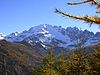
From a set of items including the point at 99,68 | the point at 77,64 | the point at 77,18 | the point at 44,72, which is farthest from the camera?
the point at 44,72

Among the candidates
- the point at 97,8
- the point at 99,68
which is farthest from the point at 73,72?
the point at 97,8

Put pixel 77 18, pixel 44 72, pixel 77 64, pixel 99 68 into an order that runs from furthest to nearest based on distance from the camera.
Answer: pixel 44 72
pixel 77 64
pixel 99 68
pixel 77 18

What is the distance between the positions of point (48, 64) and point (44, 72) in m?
1.12

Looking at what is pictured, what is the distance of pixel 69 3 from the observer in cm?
543

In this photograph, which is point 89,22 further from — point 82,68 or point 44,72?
point 44,72

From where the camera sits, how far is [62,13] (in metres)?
5.29

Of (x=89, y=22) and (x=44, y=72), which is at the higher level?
(x=89, y=22)

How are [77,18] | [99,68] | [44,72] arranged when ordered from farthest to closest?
[44,72] < [99,68] < [77,18]

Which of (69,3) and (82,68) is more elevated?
(69,3)

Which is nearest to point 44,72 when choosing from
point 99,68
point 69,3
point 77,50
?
point 77,50

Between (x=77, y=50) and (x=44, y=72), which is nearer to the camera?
(x=77, y=50)

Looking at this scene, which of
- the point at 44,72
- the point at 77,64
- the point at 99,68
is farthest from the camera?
the point at 44,72

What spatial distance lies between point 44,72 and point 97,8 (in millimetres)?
32098

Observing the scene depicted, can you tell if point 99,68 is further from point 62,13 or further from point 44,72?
point 44,72
